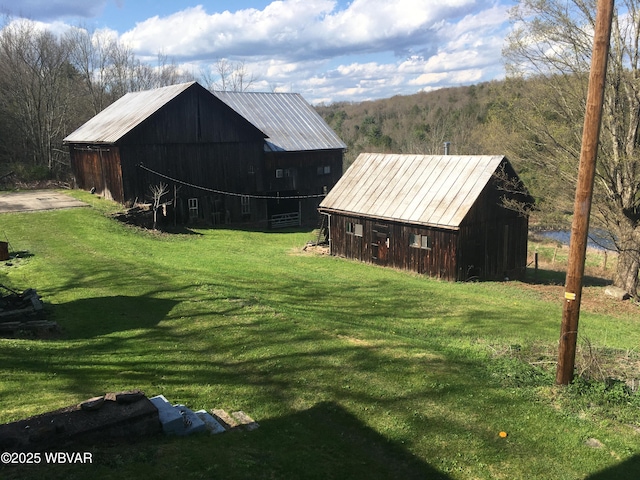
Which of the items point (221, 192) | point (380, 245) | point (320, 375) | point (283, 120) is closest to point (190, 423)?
point (320, 375)

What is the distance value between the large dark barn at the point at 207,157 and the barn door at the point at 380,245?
1373cm

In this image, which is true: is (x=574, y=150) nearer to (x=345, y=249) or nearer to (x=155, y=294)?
(x=345, y=249)

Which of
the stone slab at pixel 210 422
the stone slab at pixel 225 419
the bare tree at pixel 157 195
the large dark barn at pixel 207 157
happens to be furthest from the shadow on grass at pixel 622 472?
the large dark barn at pixel 207 157

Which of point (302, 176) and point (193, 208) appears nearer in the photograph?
point (193, 208)

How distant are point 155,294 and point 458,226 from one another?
1296cm

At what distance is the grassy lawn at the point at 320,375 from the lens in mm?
6980

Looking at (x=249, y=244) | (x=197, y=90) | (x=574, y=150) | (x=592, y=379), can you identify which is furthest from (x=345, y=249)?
(x=592, y=379)

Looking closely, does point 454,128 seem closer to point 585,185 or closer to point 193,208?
point 193,208

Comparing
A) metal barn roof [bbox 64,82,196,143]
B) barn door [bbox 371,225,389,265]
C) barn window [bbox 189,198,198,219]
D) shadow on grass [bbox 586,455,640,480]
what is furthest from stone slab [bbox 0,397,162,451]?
barn window [bbox 189,198,198,219]

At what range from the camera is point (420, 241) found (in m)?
23.6

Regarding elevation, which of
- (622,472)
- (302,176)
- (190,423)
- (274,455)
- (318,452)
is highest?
(302,176)

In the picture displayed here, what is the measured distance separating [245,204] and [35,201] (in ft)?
44.8

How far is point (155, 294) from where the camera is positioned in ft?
50.6

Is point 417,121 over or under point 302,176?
over
